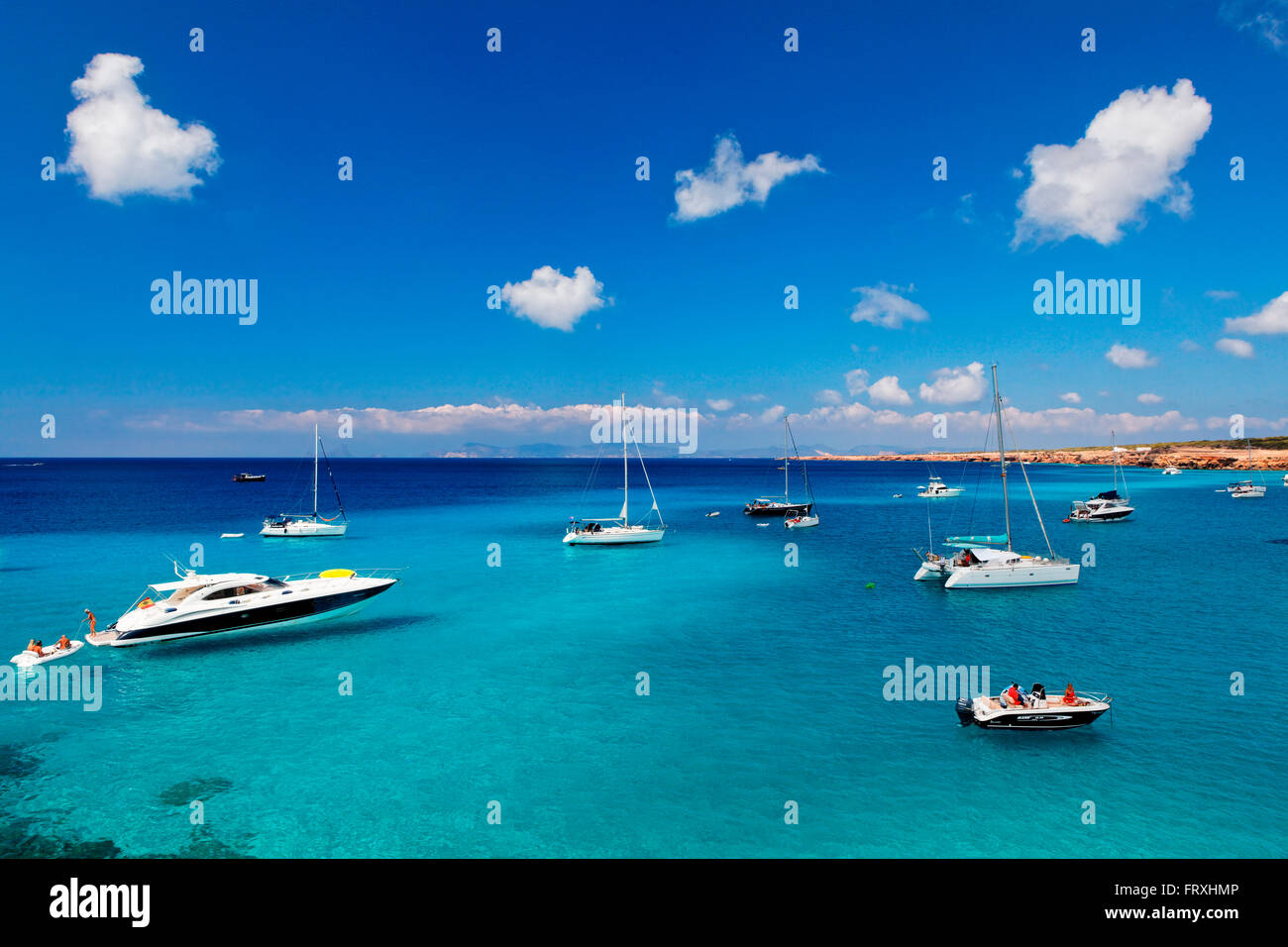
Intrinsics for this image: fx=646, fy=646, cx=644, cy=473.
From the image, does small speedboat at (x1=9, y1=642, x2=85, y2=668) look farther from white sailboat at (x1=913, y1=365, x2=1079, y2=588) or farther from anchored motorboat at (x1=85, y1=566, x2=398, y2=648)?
white sailboat at (x1=913, y1=365, x2=1079, y2=588)

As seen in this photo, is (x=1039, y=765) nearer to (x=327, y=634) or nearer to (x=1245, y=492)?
(x=327, y=634)

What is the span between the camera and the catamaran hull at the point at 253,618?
32419 mm

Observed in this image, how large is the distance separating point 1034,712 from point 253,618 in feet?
120

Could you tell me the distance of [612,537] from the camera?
6812 cm

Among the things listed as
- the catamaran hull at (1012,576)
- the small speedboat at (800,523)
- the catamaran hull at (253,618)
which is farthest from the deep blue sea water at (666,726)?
the small speedboat at (800,523)

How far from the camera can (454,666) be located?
3050cm

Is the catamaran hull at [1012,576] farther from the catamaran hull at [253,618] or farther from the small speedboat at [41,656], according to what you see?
the small speedboat at [41,656]

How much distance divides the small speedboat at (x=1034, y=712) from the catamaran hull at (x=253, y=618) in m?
31.7

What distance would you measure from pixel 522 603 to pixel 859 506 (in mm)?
90483

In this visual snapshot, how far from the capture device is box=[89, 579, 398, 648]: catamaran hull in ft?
106

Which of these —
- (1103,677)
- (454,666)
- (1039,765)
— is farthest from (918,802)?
(454,666)

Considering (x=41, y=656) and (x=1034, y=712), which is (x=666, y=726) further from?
(x=41, y=656)

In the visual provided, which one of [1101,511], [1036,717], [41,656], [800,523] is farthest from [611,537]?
[1101,511]

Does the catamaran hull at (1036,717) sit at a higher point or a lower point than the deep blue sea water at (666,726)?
higher
